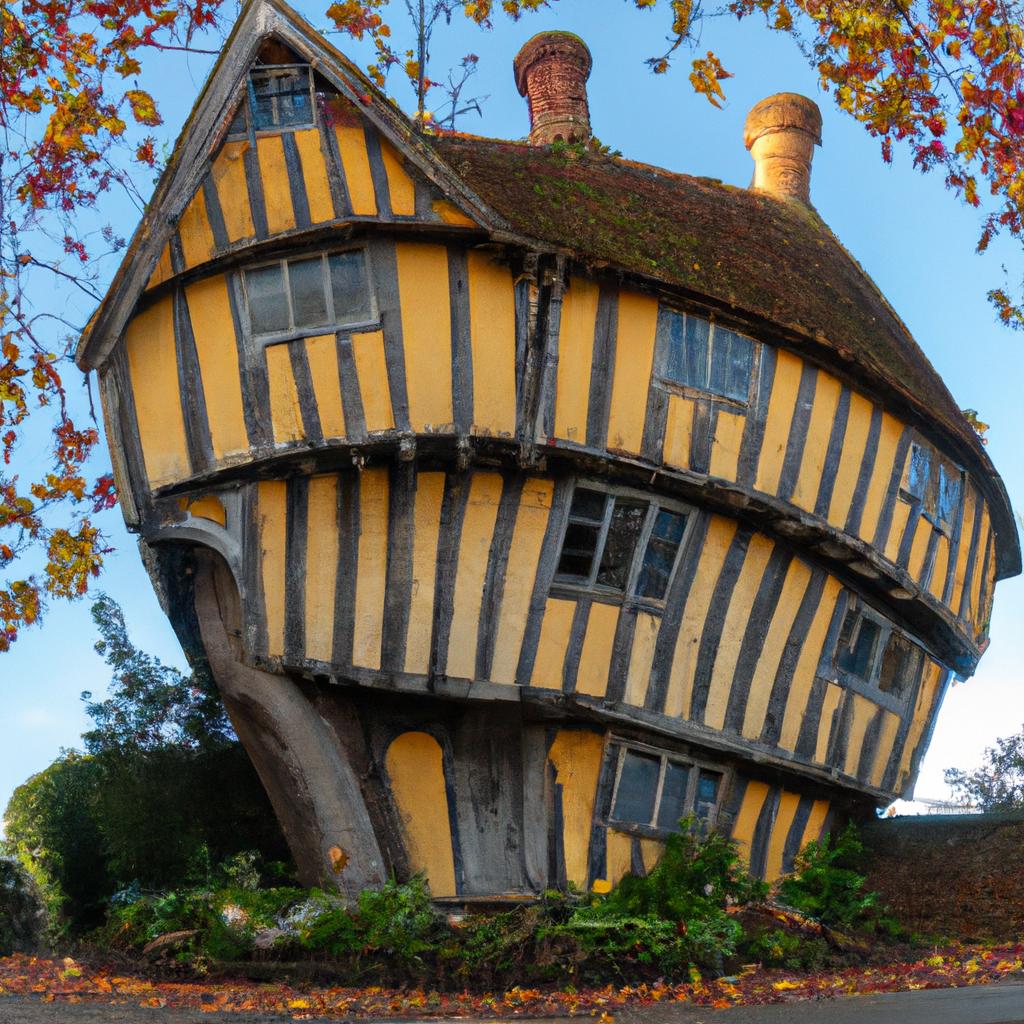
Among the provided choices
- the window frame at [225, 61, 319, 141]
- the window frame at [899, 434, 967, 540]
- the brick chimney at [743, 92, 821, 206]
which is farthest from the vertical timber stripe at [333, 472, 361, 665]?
the brick chimney at [743, 92, 821, 206]

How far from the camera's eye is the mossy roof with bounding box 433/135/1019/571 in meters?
13.1

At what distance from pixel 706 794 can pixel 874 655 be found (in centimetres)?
288

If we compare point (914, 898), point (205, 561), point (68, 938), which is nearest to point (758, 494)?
point (914, 898)

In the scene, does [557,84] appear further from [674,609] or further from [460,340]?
[674,609]

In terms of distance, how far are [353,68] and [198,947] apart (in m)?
8.36

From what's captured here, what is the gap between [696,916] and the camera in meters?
11.7

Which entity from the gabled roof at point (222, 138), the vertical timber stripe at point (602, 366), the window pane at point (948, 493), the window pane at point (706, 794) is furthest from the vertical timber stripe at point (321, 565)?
the window pane at point (948, 493)

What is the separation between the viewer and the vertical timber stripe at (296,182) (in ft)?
40.3

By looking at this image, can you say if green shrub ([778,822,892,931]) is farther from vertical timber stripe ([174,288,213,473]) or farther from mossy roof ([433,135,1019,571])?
vertical timber stripe ([174,288,213,473])

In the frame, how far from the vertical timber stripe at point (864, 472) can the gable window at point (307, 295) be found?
5.60m

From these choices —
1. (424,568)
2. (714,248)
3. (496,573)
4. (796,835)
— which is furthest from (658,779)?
(714,248)

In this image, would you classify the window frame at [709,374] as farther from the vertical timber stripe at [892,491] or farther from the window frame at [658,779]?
the window frame at [658,779]

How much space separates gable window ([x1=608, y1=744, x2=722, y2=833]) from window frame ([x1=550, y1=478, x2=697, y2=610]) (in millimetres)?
1534

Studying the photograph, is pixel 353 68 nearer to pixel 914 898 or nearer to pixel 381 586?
pixel 381 586
